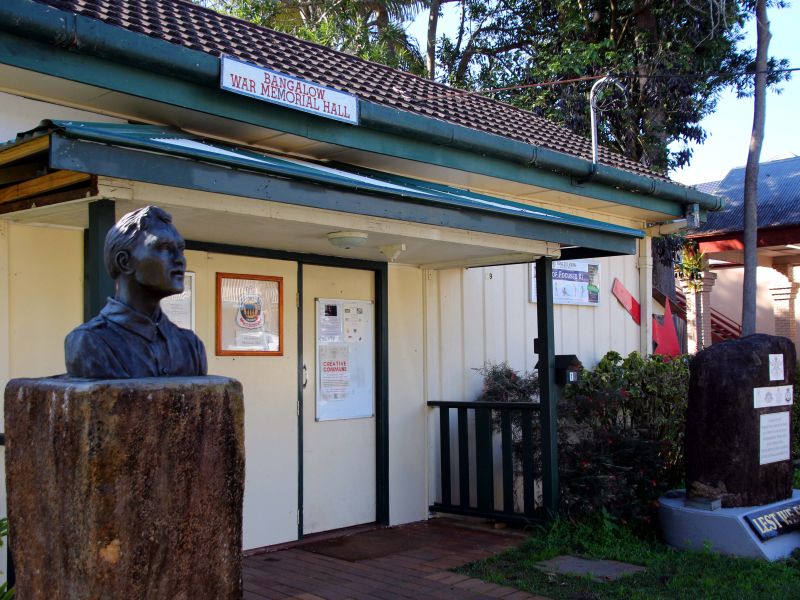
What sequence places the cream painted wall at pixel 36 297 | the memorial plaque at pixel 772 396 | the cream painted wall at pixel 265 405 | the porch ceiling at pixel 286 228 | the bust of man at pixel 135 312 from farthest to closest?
the memorial plaque at pixel 772 396, the cream painted wall at pixel 265 405, the cream painted wall at pixel 36 297, the porch ceiling at pixel 286 228, the bust of man at pixel 135 312

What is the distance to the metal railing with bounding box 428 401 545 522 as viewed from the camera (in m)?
7.22

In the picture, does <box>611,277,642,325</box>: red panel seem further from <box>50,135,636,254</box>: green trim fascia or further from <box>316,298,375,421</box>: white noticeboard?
<box>316,298,375,421</box>: white noticeboard

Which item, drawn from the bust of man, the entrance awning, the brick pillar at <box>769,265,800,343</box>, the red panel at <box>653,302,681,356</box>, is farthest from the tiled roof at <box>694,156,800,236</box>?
the bust of man

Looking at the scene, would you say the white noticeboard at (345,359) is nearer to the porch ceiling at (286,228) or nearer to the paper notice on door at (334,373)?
the paper notice on door at (334,373)

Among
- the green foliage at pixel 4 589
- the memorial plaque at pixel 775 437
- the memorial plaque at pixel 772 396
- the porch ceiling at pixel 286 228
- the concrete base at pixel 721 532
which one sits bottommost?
the concrete base at pixel 721 532

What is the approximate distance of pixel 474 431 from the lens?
26.0ft

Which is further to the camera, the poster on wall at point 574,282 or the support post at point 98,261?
the poster on wall at point 574,282

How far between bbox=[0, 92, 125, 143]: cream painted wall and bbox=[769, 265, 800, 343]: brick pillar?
17.1m

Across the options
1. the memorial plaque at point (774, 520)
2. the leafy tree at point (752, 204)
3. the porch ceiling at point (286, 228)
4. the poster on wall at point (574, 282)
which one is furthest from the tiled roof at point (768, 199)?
the porch ceiling at point (286, 228)

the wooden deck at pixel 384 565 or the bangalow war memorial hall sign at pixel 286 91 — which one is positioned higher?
the bangalow war memorial hall sign at pixel 286 91

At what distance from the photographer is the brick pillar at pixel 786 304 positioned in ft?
61.6

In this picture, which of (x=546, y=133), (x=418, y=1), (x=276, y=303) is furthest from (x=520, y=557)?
(x=418, y=1)

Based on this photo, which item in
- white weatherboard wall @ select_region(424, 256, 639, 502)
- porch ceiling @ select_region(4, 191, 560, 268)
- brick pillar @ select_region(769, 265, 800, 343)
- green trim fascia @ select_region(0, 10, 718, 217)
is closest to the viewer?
porch ceiling @ select_region(4, 191, 560, 268)

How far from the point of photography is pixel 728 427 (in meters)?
6.63
